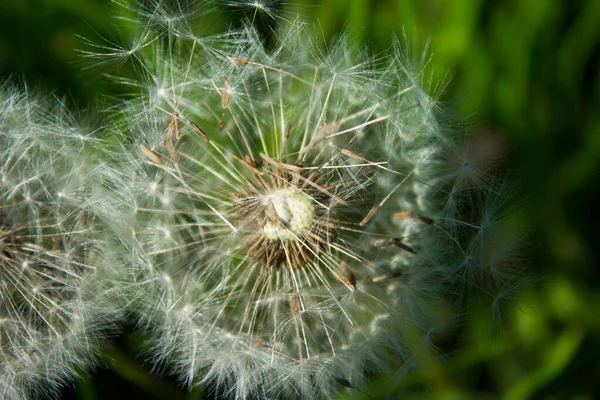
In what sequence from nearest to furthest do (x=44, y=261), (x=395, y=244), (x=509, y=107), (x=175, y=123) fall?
(x=395, y=244) → (x=175, y=123) → (x=44, y=261) → (x=509, y=107)

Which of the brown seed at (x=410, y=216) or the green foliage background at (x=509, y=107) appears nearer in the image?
the brown seed at (x=410, y=216)

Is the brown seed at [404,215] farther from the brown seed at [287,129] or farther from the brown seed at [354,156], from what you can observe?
the brown seed at [287,129]

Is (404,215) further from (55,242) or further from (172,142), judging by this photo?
(55,242)

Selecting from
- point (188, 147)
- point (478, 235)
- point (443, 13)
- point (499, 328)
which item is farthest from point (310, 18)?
point (499, 328)

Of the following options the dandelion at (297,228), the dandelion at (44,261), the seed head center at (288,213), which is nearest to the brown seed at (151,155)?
the dandelion at (297,228)

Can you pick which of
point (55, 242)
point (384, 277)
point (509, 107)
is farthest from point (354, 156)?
point (509, 107)

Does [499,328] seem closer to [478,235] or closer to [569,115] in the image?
[478,235]
